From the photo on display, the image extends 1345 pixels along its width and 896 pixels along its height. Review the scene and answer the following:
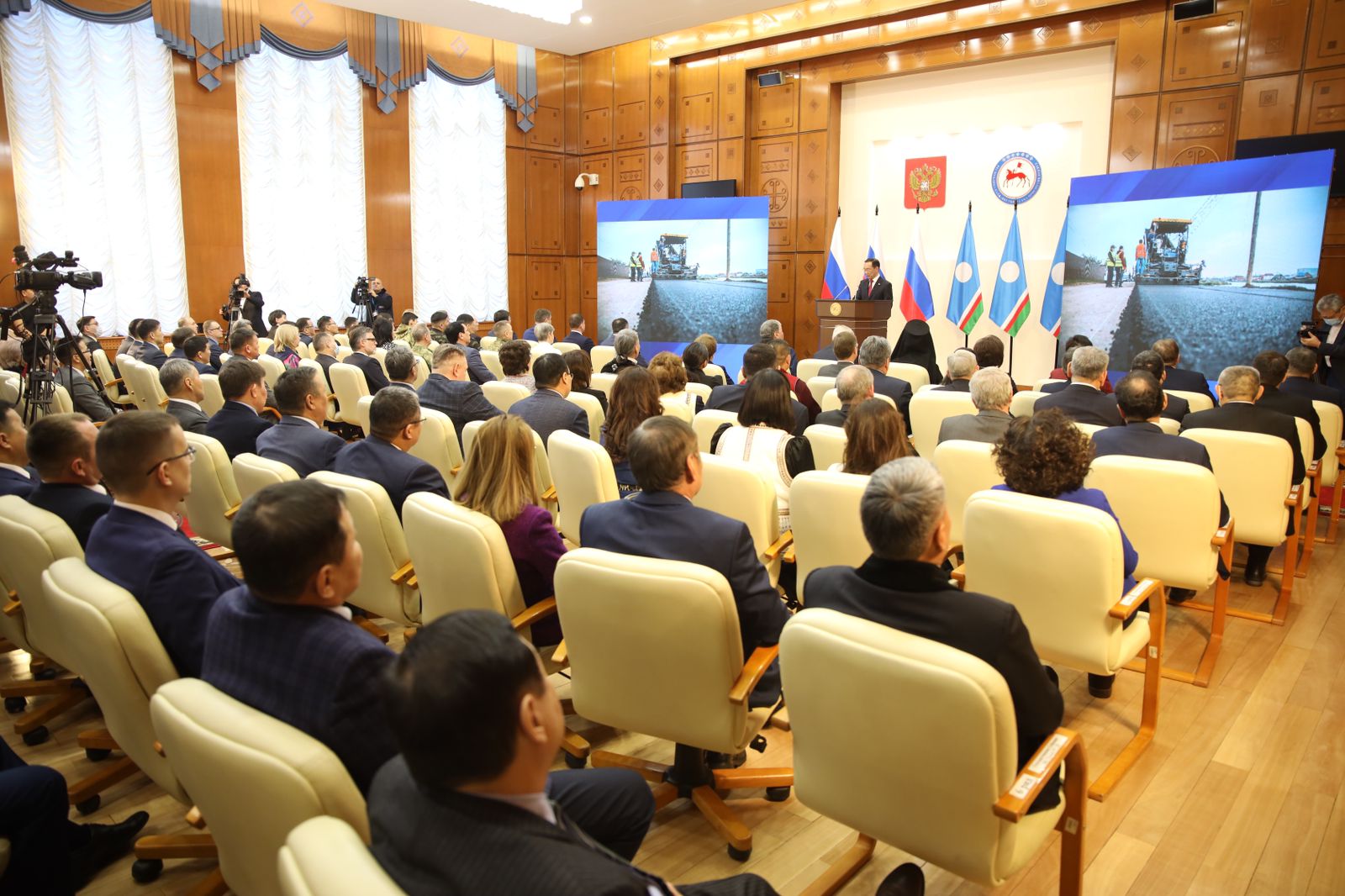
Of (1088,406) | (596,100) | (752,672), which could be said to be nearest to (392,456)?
(752,672)

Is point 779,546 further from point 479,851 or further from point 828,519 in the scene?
point 479,851

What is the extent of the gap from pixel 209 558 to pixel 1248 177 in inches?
347

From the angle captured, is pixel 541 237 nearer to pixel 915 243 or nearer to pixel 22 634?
pixel 915 243

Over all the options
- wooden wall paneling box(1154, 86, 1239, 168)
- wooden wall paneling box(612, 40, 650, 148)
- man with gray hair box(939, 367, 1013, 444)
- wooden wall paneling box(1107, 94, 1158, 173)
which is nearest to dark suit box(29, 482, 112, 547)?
man with gray hair box(939, 367, 1013, 444)

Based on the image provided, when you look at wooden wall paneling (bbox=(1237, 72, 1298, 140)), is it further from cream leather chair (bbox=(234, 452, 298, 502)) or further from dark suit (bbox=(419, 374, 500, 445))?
cream leather chair (bbox=(234, 452, 298, 502))

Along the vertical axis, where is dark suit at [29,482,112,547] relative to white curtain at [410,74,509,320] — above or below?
below

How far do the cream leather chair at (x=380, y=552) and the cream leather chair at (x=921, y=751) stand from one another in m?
1.73

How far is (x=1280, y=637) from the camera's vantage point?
3967mm

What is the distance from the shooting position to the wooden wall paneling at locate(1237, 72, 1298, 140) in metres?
8.34

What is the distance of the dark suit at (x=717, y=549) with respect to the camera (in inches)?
94.3

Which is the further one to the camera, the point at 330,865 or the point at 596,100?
the point at 596,100

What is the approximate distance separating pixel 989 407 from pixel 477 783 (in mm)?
3487

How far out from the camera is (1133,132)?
30.4 ft

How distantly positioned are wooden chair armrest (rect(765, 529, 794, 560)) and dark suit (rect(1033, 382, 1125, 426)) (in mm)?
1967
